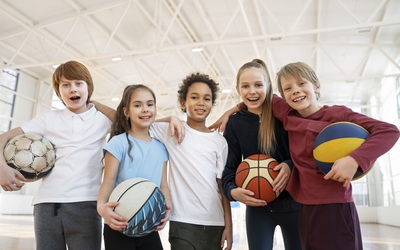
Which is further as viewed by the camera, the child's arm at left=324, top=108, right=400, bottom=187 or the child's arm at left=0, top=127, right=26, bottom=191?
the child's arm at left=0, top=127, right=26, bottom=191

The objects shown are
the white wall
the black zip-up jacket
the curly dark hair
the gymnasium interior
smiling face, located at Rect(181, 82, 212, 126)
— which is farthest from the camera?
Result: the white wall

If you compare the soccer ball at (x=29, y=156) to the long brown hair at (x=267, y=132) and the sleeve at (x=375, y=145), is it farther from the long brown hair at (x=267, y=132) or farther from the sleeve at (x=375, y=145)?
the sleeve at (x=375, y=145)

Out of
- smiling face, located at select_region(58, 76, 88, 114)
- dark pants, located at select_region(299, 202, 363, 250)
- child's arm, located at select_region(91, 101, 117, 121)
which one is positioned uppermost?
smiling face, located at select_region(58, 76, 88, 114)

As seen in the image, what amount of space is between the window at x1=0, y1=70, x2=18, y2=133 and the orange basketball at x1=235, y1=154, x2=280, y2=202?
12.9 metres

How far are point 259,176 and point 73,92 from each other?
1.27 meters

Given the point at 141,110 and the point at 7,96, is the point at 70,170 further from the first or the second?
the point at 7,96

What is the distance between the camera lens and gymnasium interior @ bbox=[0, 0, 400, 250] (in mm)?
8539

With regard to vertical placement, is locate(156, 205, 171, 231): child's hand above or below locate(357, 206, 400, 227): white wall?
above

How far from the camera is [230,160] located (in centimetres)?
221

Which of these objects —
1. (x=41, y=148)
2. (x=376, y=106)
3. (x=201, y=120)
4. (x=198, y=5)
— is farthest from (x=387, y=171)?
(x=41, y=148)

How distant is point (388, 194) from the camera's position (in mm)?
14484

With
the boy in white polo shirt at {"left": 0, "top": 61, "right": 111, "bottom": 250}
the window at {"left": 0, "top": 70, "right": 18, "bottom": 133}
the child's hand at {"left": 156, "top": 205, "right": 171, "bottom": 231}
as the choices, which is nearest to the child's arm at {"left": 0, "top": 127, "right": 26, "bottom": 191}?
the boy in white polo shirt at {"left": 0, "top": 61, "right": 111, "bottom": 250}

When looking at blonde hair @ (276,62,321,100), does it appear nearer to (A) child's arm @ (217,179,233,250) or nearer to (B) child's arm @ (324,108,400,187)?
(B) child's arm @ (324,108,400,187)

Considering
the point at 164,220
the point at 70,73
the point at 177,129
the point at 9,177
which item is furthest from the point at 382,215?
the point at 9,177
